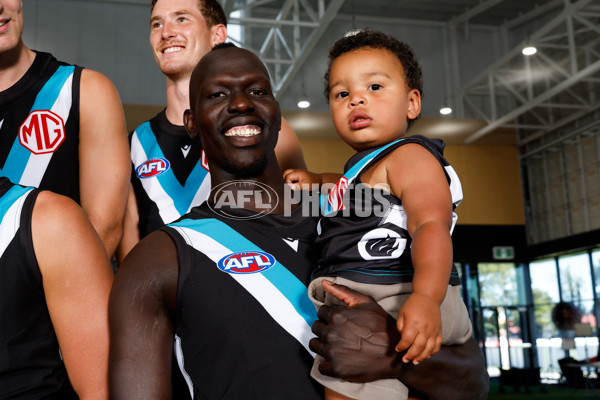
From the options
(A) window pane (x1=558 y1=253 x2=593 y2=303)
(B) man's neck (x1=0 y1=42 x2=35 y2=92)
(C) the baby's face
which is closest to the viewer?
(C) the baby's face

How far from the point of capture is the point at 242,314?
60.6 inches

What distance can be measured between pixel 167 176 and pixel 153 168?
70mm

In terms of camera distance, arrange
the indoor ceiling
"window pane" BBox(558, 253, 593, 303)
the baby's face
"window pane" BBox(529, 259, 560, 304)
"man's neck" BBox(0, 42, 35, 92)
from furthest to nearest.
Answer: "window pane" BBox(529, 259, 560, 304) < "window pane" BBox(558, 253, 593, 303) < the indoor ceiling < "man's neck" BBox(0, 42, 35, 92) < the baby's face

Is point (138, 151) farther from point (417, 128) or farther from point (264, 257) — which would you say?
point (417, 128)

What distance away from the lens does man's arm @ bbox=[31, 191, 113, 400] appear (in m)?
1.38

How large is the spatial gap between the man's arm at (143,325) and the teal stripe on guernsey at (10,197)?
29cm

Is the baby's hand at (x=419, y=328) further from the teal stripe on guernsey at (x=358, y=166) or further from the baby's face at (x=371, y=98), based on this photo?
the baby's face at (x=371, y=98)

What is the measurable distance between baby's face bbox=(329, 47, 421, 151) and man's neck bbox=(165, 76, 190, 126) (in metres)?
0.88

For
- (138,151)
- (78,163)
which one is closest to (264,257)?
(78,163)

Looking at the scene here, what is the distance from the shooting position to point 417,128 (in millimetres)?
14641

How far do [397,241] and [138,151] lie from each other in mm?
1357

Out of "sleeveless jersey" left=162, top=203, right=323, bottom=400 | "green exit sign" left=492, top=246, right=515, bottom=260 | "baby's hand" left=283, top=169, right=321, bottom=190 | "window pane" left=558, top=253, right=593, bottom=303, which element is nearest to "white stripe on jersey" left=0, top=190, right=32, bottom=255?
"sleeveless jersey" left=162, top=203, right=323, bottom=400

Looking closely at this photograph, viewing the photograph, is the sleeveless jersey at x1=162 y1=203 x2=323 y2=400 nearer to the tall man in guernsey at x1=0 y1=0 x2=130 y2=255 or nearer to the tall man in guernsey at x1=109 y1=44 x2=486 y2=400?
the tall man in guernsey at x1=109 y1=44 x2=486 y2=400

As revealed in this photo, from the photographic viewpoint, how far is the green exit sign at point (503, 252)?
16.7 m
